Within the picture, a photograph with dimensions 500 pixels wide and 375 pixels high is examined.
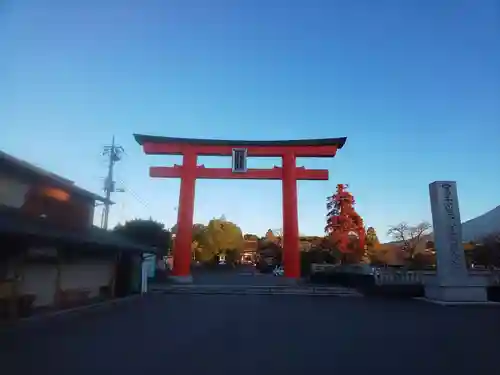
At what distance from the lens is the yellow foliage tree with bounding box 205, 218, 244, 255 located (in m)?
51.5

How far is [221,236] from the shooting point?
171 feet

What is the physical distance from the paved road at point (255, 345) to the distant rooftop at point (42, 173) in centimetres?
471

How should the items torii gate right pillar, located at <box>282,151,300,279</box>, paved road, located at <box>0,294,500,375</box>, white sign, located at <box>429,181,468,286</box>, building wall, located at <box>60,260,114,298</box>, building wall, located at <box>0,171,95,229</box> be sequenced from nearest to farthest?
paved road, located at <box>0,294,500,375</box> → building wall, located at <box>0,171,95,229</box> → building wall, located at <box>60,260,114,298</box> → white sign, located at <box>429,181,468,286</box> → torii gate right pillar, located at <box>282,151,300,279</box>

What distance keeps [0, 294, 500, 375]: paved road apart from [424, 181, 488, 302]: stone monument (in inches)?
202

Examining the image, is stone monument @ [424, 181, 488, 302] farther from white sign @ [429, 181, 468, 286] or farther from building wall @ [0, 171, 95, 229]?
building wall @ [0, 171, 95, 229]

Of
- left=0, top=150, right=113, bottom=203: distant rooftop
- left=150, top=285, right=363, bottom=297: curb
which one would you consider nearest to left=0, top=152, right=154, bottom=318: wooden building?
left=0, top=150, right=113, bottom=203: distant rooftop

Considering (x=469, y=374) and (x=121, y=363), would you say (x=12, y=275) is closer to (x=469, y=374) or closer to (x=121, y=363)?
(x=121, y=363)

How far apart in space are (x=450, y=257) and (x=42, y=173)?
1658 centimetres

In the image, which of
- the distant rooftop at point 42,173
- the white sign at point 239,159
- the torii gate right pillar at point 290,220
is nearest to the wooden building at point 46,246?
the distant rooftop at point 42,173

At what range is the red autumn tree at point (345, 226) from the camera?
35594 mm

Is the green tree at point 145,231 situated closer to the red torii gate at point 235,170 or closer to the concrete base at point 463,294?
the red torii gate at point 235,170

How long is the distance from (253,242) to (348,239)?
35.5m

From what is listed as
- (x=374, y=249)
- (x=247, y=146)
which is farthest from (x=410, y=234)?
(x=247, y=146)

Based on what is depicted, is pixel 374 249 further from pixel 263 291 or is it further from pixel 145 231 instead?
pixel 145 231
